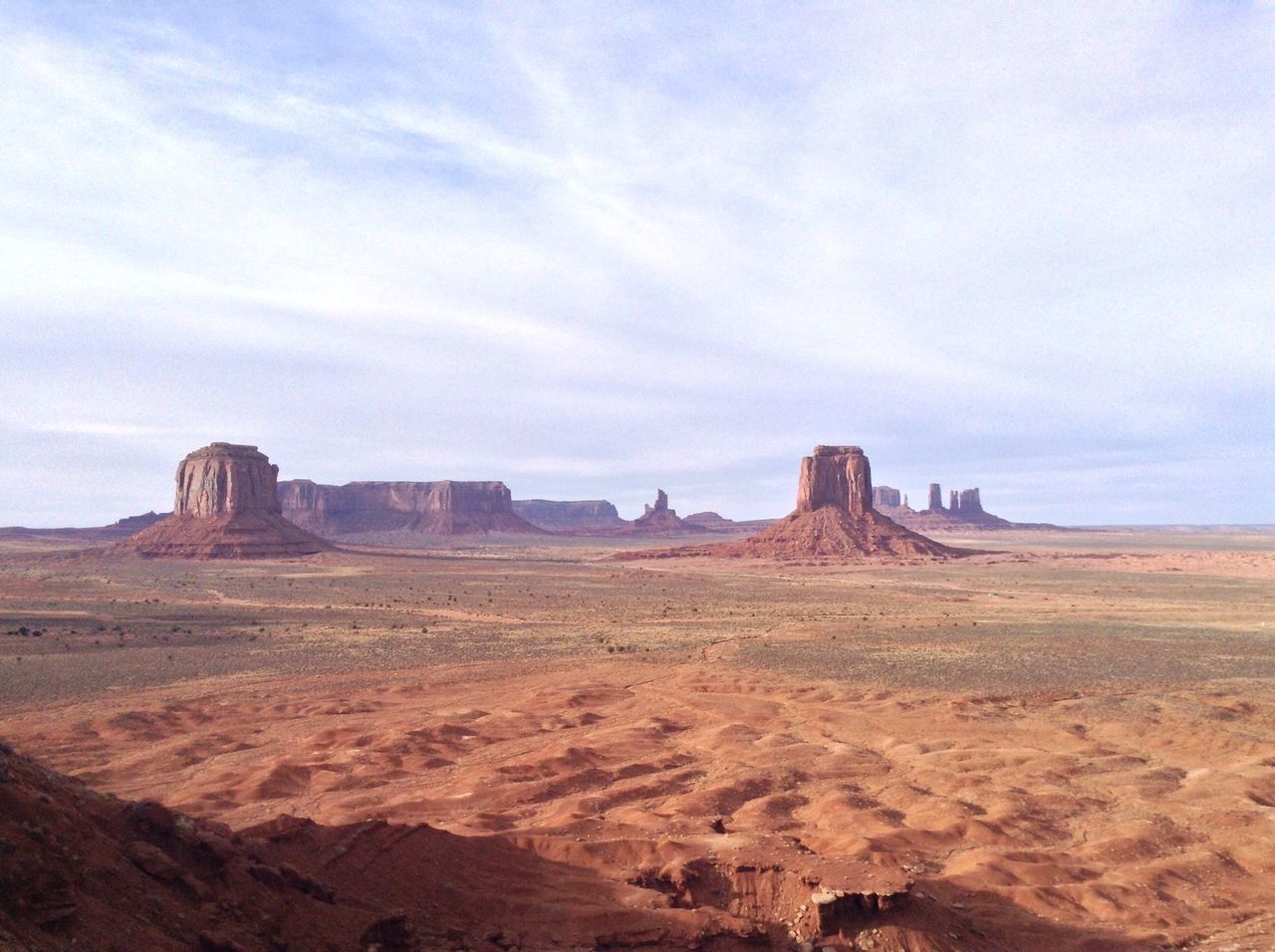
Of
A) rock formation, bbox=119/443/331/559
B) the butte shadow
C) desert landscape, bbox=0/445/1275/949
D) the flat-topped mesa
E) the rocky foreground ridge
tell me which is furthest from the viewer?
the flat-topped mesa

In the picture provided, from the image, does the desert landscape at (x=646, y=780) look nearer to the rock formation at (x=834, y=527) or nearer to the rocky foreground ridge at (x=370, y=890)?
the rocky foreground ridge at (x=370, y=890)

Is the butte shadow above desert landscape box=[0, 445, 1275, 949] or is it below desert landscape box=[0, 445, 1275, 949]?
A: above

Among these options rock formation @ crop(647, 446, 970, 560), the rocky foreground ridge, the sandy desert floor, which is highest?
rock formation @ crop(647, 446, 970, 560)

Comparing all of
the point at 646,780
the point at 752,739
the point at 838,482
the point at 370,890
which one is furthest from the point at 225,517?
the point at 370,890

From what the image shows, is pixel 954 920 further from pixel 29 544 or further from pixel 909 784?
pixel 29 544

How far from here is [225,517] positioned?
119m

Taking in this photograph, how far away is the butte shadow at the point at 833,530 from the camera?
4488 inches

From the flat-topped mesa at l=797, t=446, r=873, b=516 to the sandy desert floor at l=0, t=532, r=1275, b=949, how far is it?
276ft

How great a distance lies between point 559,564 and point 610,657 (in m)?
72.1

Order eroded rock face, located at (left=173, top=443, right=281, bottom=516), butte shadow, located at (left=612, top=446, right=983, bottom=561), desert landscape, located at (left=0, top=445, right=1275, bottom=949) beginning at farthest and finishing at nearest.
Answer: eroded rock face, located at (left=173, top=443, right=281, bottom=516) < butte shadow, located at (left=612, top=446, right=983, bottom=561) < desert landscape, located at (left=0, top=445, right=1275, bottom=949)

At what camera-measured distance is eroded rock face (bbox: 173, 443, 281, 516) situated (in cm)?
12219

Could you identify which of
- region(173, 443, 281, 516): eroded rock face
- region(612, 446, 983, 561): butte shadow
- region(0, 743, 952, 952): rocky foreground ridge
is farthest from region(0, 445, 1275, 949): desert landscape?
region(173, 443, 281, 516): eroded rock face

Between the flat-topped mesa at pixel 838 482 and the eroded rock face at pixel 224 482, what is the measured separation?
83937mm

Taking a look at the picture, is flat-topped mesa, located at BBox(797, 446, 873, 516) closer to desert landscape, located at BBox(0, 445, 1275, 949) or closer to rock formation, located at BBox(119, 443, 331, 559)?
rock formation, located at BBox(119, 443, 331, 559)
